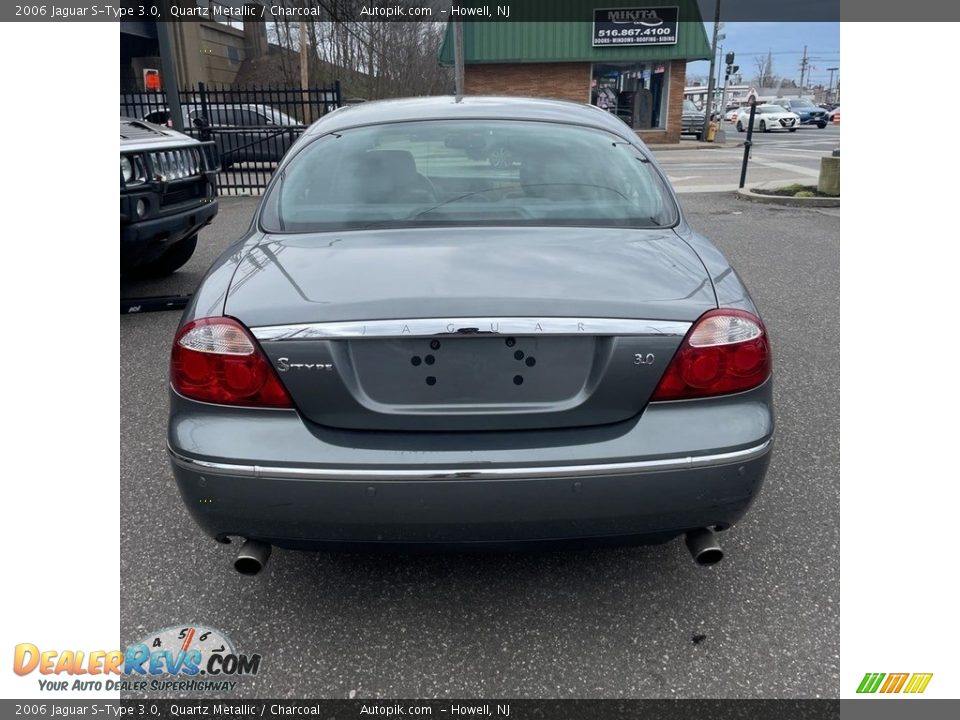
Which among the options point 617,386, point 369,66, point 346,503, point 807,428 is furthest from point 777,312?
point 369,66

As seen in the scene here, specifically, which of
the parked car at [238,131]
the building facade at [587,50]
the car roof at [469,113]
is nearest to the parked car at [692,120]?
the building facade at [587,50]

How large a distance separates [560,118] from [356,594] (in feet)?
7.06

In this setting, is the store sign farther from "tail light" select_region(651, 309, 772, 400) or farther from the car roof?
"tail light" select_region(651, 309, 772, 400)

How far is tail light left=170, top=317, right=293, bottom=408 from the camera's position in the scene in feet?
6.52

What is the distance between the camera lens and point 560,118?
3.21 meters

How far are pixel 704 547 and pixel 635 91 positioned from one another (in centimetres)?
3048

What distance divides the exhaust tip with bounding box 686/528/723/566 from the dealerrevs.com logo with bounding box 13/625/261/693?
1361 millimetres

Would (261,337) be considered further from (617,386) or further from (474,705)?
(474,705)

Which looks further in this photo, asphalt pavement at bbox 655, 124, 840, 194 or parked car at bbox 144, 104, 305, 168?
asphalt pavement at bbox 655, 124, 840, 194

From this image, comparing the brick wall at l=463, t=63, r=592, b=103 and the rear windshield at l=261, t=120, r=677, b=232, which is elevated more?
the brick wall at l=463, t=63, r=592, b=103

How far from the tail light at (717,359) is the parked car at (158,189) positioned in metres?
4.48

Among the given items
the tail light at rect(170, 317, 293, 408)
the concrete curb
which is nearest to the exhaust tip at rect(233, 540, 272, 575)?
the tail light at rect(170, 317, 293, 408)

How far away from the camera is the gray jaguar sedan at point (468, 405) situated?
6.39 ft
